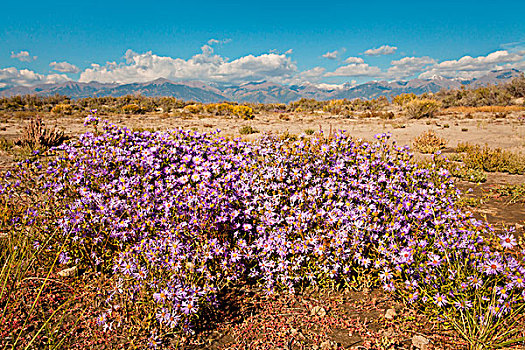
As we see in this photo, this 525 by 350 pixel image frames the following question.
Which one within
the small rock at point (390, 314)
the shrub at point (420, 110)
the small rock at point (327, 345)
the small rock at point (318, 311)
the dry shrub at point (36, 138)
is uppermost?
the shrub at point (420, 110)

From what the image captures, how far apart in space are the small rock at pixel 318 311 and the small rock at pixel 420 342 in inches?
29.3

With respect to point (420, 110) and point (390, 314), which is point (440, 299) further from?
point (420, 110)

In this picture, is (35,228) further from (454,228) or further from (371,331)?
(454,228)

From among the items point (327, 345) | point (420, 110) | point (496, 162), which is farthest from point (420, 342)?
point (420, 110)

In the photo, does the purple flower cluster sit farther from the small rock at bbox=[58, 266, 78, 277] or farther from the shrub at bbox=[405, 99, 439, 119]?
the shrub at bbox=[405, 99, 439, 119]

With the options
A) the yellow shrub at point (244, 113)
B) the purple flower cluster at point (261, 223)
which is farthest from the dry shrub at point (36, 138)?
the yellow shrub at point (244, 113)

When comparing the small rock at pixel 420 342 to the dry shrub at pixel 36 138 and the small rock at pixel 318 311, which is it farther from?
the dry shrub at pixel 36 138

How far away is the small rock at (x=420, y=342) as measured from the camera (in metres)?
2.26

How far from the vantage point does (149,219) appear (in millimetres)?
3035

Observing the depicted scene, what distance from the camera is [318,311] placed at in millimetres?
2684

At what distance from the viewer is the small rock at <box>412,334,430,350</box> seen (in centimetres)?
226

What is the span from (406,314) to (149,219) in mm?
2665

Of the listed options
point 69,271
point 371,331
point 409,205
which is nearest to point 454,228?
point 409,205

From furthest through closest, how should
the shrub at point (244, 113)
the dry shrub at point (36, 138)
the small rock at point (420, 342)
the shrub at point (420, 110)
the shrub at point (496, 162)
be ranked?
the shrub at point (244, 113) < the shrub at point (420, 110) < the dry shrub at point (36, 138) < the shrub at point (496, 162) < the small rock at point (420, 342)
